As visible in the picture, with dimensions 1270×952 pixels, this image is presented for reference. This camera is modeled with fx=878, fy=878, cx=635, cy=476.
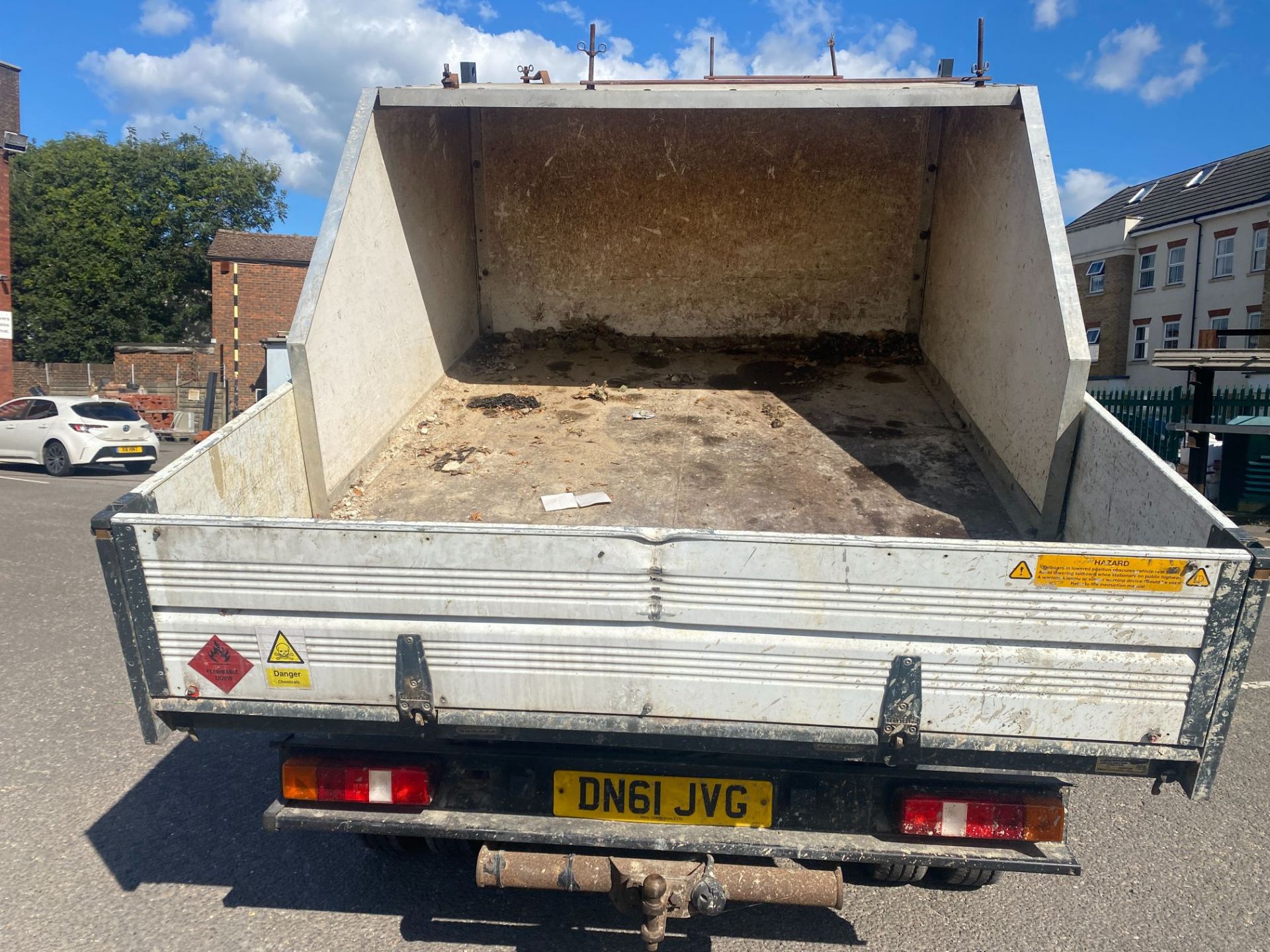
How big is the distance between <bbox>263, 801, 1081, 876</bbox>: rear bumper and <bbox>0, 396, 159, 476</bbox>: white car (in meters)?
15.6

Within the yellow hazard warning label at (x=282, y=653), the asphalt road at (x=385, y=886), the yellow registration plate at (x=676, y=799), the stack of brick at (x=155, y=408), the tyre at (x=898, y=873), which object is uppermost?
the yellow hazard warning label at (x=282, y=653)

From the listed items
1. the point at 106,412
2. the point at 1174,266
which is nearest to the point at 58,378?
the point at 106,412

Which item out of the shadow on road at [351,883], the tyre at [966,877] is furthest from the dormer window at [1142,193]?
the shadow on road at [351,883]

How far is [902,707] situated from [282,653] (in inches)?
63.7

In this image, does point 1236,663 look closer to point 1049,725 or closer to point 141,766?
point 1049,725

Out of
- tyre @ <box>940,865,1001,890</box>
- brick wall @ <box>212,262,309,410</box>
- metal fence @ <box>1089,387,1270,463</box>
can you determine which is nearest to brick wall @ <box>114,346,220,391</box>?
brick wall @ <box>212,262,309,410</box>

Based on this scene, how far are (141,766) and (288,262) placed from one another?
28537 mm

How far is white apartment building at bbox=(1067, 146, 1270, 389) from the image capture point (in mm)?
25656

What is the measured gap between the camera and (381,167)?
4305 millimetres

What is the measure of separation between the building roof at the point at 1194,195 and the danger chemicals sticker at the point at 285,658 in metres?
30.1

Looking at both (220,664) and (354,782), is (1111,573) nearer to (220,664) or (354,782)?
(354,782)

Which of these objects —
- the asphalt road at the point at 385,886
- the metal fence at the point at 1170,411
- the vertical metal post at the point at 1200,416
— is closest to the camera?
the asphalt road at the point at 385,886

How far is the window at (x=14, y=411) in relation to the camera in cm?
1611

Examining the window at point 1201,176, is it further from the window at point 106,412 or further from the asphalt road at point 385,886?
the window at point 106,412
